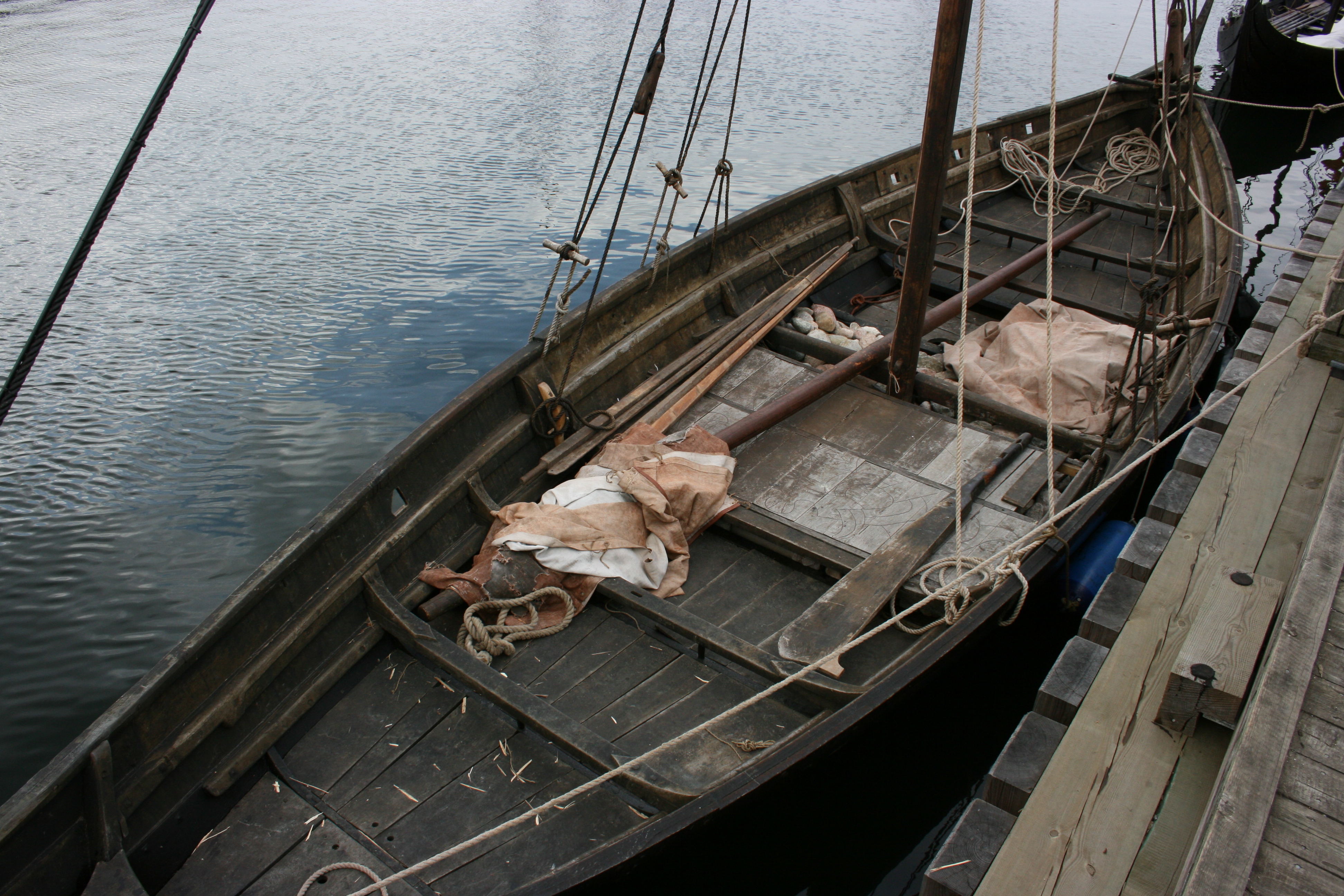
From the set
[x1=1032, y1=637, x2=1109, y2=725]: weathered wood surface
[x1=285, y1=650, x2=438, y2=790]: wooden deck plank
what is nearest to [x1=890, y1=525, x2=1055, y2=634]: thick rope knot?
[x1=1032, y1=637, x2=1109, y2=725]: weathered wood surface

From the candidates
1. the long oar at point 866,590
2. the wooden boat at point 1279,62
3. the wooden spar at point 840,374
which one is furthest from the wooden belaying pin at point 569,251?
the wooden boat at point 1279,62

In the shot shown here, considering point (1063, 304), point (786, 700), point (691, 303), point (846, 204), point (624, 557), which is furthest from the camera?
point (846, 204)

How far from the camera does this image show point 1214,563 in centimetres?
329

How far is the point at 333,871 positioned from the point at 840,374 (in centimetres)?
381

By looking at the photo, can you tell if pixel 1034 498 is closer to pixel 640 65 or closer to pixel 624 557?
pixel 624 557

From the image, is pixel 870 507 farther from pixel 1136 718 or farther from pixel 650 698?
pixel 1136 718

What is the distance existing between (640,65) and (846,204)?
43.6 ft

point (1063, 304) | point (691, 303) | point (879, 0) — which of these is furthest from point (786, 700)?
point (879, 0)

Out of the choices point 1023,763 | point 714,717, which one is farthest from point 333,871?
point 1023,763

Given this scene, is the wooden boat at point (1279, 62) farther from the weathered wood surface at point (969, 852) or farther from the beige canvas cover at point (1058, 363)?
the weathered wood surface at point (969, 852)

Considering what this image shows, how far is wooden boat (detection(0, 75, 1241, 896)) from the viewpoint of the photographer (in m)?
3.01

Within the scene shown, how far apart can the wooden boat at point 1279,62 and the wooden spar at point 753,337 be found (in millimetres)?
15088

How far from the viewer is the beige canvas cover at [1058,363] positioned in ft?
18.5

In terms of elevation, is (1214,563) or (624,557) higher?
(1214,563)
